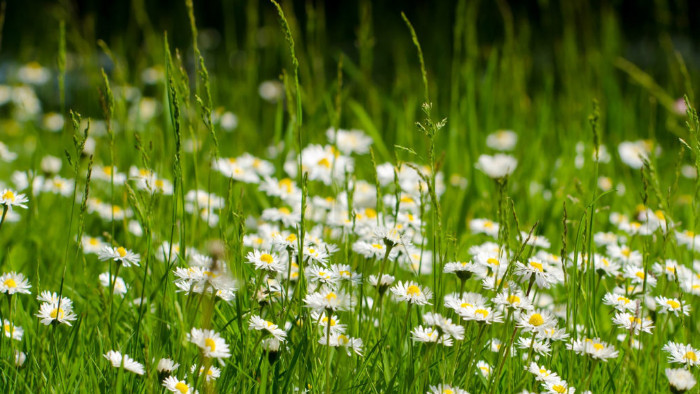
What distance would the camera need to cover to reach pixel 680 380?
3.27 ft

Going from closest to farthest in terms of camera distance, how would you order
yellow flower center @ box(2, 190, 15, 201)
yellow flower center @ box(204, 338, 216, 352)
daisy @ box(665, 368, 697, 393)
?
yellow flower center @ box(204, 338, 216, 352) → daisy @ box(665, 368, 697, 393) → yellow flower center @ box(2, 190, 15, 201)

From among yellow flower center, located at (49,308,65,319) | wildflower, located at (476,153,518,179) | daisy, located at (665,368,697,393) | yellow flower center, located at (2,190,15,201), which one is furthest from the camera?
wildflower, located at (476,153,518,179)

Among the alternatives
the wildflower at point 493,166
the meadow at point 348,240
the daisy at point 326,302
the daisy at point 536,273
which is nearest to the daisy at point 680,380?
the meadow at point 348,240

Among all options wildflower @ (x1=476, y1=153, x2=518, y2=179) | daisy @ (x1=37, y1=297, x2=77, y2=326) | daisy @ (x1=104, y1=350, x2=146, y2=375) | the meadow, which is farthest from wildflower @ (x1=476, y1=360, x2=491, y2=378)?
wildflower @ (x1=476, y1=153, x2=518, y2=179)

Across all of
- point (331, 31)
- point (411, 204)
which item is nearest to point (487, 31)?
point (331, 31)

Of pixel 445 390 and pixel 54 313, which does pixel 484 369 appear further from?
pixel 54 313

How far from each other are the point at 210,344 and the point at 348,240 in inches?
23.1

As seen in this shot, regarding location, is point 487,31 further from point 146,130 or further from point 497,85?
point 146,130

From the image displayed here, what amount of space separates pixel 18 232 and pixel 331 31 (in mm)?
4614

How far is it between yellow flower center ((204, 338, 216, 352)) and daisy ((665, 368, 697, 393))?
2.05ft

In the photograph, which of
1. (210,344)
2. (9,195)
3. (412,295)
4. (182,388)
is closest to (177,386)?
(182,388)

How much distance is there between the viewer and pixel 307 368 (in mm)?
1143

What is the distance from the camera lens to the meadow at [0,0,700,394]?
1105 millimetres

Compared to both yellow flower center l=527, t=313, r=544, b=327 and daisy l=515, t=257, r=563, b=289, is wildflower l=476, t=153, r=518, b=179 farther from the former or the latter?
yellow flower center l=527, t=313, r=544, b=327
